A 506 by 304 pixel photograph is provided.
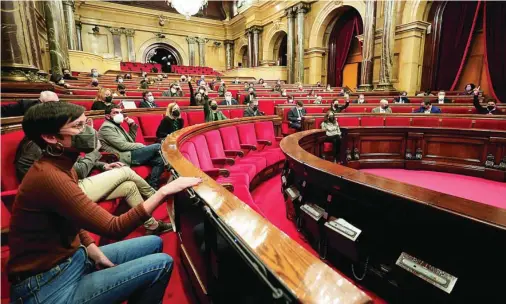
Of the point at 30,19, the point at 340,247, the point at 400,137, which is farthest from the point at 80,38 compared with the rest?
the point at 340,247

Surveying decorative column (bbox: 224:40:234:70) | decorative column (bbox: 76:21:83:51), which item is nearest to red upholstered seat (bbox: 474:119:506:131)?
decorative column (bbox: 224:40:234:70)

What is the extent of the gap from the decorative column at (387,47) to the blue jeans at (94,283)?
30.3 feet

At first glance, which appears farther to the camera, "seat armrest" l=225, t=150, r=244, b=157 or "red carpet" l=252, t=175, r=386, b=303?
"seat armrest" l=225, t=150, r=244, b=157

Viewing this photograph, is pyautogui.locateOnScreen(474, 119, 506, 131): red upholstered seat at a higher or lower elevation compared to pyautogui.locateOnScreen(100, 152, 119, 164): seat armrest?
higher

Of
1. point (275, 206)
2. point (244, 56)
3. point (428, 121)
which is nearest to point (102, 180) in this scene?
point (275, 206)

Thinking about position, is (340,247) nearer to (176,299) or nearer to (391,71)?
(176,299)

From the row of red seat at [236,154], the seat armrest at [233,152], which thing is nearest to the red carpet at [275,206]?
the row of red seat at [236,154]

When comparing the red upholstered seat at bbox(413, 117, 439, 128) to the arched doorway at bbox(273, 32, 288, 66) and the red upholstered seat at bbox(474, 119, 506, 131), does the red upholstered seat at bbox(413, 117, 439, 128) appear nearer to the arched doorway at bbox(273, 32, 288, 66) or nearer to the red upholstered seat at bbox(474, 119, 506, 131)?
the red upholstered seat at bbox(474, 119, 506, 131)

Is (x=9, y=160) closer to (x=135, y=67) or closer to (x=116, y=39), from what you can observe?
(x=135, y=67)

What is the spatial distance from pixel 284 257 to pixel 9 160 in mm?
1810

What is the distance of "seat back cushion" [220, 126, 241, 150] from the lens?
3285 mm

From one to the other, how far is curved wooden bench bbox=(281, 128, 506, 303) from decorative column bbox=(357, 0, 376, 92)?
27.8 ft

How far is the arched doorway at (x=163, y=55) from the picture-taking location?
1750 cm

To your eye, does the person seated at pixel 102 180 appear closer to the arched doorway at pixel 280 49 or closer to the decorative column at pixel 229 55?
the arched doorway at pixel 280 49
